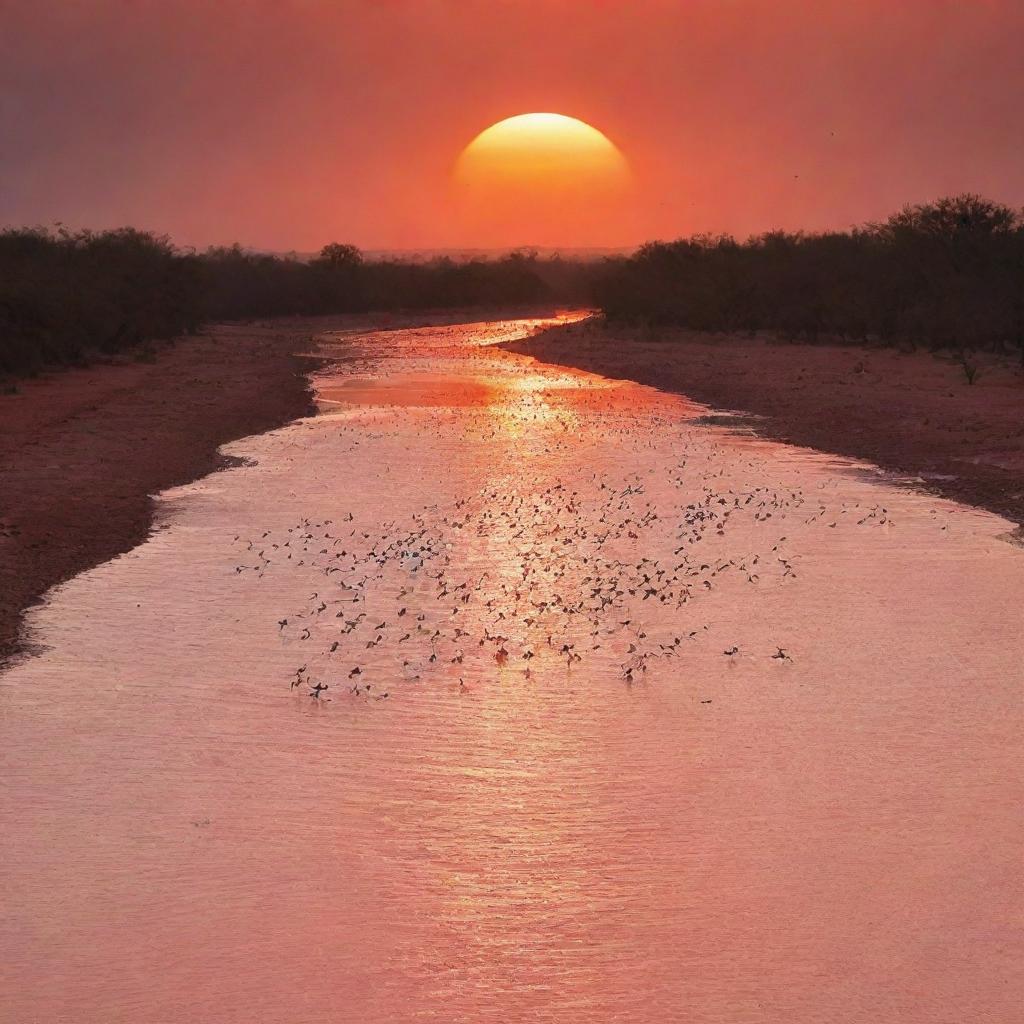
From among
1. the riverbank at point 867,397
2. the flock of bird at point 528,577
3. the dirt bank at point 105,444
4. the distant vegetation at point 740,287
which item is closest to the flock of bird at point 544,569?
the flock of bird at point 528,577

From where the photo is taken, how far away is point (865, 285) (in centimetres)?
4934

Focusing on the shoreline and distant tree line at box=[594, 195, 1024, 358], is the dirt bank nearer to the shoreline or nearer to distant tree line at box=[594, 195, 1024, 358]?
the shoreline

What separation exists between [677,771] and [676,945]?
228cm

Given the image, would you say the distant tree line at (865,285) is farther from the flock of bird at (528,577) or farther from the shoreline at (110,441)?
the flock of bird at (528,577)

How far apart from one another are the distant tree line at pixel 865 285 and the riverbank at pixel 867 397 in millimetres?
1215

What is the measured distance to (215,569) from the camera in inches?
561

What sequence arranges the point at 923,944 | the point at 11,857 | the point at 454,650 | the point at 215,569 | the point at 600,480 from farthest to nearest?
the point at 600,480, the point at 215,569, the point at 454,650, the point at 11,857, the point at 923,944

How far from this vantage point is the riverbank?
69.9ft

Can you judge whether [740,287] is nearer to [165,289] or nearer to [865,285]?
[865,285]

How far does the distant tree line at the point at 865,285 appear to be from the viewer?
4159 cm

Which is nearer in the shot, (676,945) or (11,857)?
(676,945)

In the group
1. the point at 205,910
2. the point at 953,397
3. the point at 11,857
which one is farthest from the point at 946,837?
the point at 953,397

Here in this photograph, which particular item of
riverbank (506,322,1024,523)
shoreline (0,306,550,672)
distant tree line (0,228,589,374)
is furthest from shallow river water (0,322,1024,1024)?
distant tree line (0,228,589,374)

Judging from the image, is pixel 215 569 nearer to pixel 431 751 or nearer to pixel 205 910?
pixel 431 751
